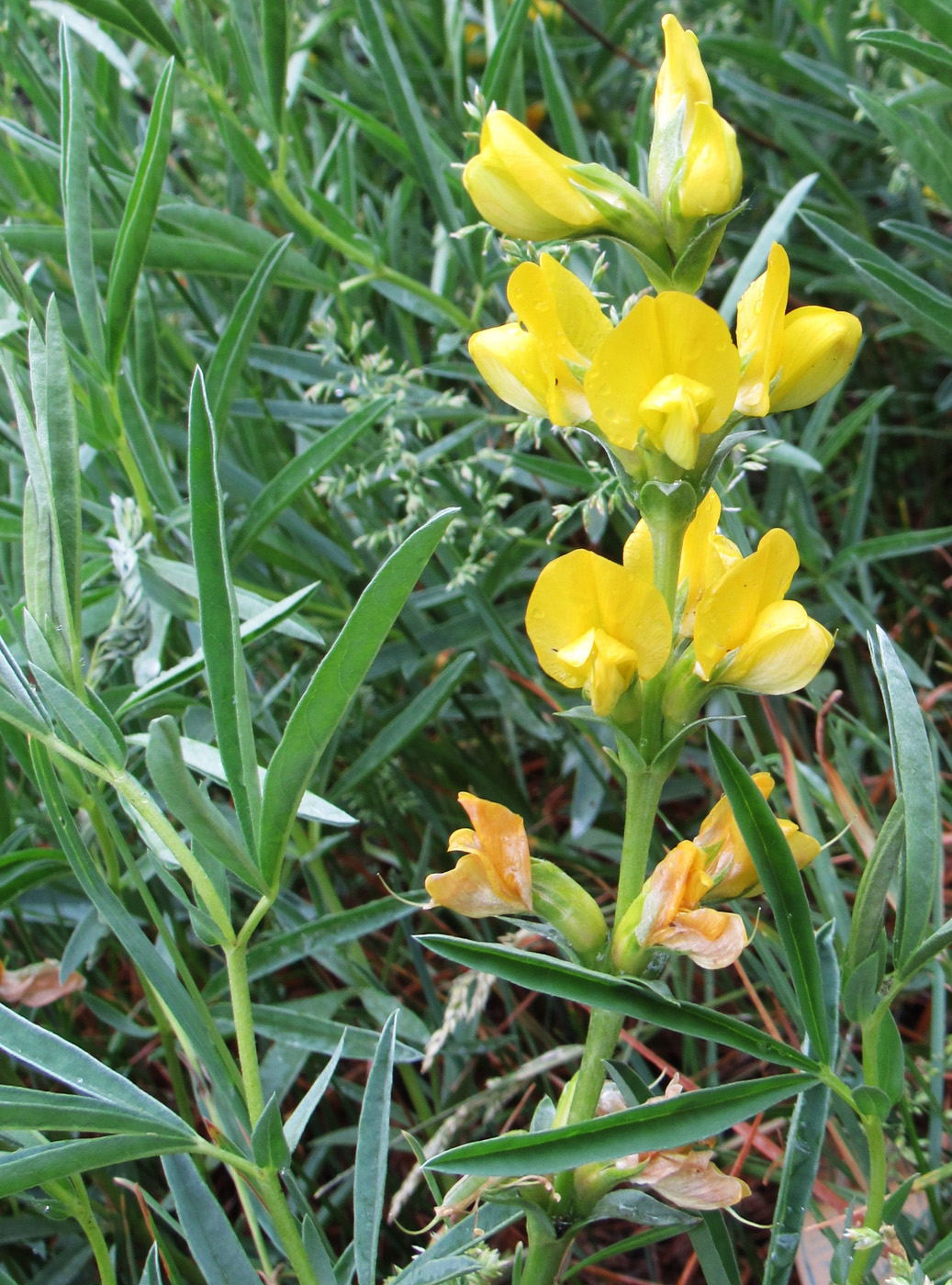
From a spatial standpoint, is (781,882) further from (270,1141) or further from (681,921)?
(270,1141)

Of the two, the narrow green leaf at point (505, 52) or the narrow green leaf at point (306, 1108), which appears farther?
the narrow green leaf at point (505, 52)

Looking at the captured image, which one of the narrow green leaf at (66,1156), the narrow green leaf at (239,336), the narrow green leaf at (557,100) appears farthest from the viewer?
the narrow green leaf at (557,100)

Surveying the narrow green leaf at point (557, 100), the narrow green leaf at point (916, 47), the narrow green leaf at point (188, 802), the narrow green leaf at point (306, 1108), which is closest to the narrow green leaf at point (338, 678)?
the narrow green leaf at point (188, 802)

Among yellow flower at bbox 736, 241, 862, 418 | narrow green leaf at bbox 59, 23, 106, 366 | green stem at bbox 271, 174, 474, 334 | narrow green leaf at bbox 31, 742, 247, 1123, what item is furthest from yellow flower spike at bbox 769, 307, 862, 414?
green stem at bbox 271, 174, 474, 334

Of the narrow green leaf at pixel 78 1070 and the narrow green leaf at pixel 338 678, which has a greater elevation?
the narrow green leaf at pixel 338 678

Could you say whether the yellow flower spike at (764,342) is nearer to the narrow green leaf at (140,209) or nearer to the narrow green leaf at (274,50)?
the narrow green leaf at (140,209)

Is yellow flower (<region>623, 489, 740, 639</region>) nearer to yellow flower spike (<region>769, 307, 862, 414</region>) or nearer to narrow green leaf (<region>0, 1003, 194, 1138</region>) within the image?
yellow flower spike (<region>769, 307, 862, 414</region>)

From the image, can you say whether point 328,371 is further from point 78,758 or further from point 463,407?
point 78,758

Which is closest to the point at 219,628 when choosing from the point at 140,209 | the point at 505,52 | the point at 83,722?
the point at 83,722
